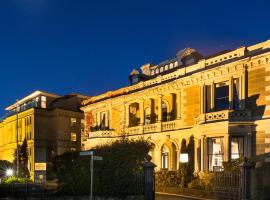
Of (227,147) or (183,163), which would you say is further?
(183,163)

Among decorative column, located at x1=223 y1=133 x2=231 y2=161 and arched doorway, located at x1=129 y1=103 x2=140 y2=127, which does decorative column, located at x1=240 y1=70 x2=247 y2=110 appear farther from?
arched doorway, located at x1=129 y1=103 x2=140 y2=127

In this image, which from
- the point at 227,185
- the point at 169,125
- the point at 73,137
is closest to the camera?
the point at 227,185

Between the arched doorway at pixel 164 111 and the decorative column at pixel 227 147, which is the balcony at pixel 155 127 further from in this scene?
the decorative column at pixel 227 147

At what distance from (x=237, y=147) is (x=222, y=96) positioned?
442cm

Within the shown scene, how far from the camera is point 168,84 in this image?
37000 millimetres

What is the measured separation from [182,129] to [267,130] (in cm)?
866

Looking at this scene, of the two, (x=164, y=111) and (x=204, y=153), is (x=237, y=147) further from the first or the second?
(x=164, y=111)

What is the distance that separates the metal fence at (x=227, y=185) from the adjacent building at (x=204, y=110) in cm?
422

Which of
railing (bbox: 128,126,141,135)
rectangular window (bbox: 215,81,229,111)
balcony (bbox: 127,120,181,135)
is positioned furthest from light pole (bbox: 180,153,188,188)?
railing (bbox: 128,126,141,135)

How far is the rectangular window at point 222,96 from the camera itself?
31.7 metres

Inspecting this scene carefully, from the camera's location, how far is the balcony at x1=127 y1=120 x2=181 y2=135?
36.2 meters

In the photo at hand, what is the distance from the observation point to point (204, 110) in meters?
32.9

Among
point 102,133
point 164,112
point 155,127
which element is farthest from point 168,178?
point 102,133

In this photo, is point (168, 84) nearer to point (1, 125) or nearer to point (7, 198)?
point (7, 198)
